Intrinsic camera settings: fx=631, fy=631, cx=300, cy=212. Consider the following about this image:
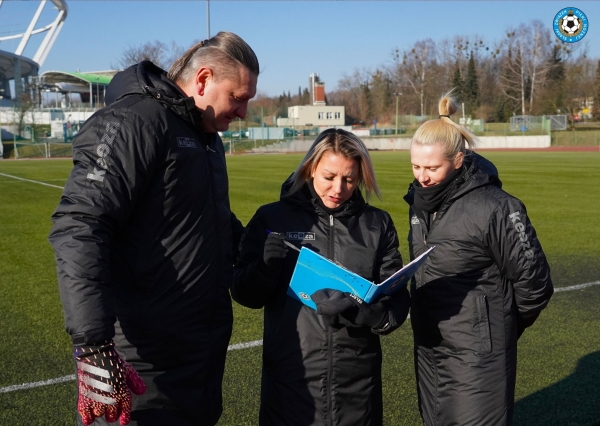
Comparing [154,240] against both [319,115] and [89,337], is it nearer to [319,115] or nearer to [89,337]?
[89,337]

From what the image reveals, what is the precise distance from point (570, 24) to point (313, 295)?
145 ft

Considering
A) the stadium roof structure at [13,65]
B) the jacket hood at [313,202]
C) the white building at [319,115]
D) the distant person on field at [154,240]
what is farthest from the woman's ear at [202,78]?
the stadium roof structure at [13,65]

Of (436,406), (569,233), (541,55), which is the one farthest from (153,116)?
(541,55)

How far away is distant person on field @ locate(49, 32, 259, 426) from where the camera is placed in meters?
2.02

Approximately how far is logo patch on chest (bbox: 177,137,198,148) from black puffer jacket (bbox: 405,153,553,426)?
53.4 inches

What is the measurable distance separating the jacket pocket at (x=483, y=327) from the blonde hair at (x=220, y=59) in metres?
1.51

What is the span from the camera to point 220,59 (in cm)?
241

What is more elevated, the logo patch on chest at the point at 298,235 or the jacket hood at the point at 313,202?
the jacket hood at the point at 313,202

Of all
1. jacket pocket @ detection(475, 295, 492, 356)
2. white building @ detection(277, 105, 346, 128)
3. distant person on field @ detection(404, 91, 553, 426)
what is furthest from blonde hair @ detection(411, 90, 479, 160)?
white building @ detection(277, 105, 346, 128)

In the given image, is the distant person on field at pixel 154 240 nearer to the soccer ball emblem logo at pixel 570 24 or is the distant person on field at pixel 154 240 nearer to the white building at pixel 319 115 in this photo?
the soccer ball emblem logo at pixel 570 24

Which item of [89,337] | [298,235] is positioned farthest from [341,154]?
[89,337]

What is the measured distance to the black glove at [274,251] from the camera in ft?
9.05

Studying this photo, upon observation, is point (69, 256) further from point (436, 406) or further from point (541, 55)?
point (541, 55)

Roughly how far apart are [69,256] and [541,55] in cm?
8671
